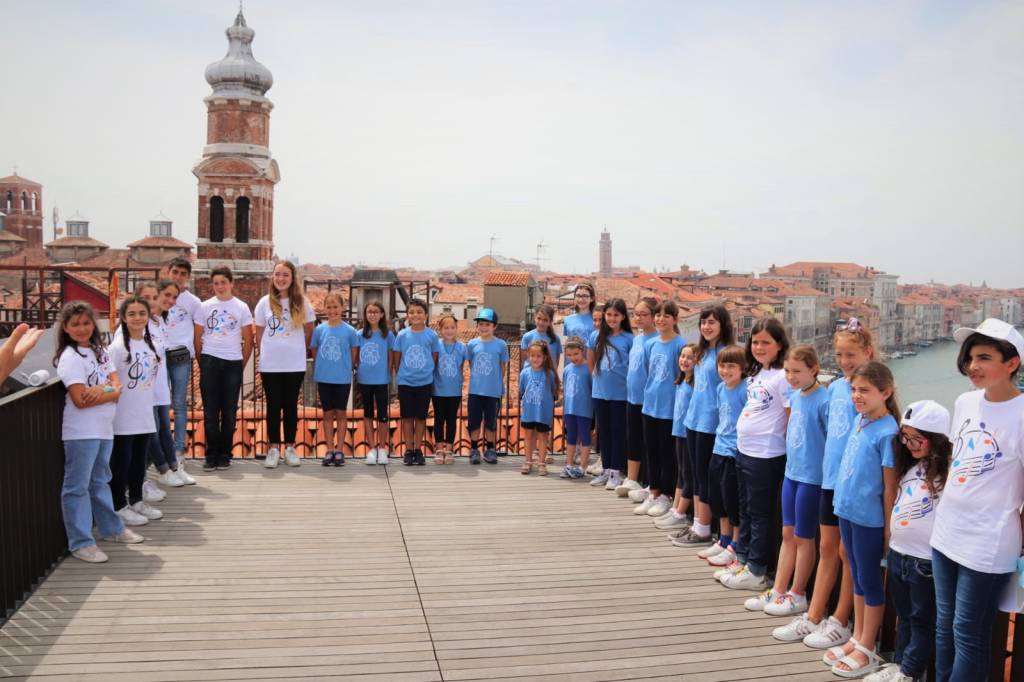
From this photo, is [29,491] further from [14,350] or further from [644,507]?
[644,507]

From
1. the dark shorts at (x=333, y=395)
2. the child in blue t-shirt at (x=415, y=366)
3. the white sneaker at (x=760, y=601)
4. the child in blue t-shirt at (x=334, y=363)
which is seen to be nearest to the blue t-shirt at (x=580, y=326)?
the child in blue t-shirt at (x=415, y=366)

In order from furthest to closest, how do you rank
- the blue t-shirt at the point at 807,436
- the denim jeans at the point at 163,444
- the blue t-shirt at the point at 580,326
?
the blue t-shirt at the point at 580,326
the denim jeans at the point at 163,444
the blue t-shirt at the point at 807,436

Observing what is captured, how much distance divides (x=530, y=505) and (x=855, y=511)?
321 centimetres

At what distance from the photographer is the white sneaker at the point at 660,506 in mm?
6512

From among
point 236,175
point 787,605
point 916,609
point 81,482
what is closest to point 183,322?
point 81,482

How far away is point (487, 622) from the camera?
4.51 m

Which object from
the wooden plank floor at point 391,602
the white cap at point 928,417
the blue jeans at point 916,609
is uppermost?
the white cap at point 928,417

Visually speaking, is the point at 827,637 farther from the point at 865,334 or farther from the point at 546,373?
the point at 546,373

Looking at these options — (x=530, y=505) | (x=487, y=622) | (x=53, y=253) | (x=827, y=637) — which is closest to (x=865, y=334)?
(x=827, y=637)

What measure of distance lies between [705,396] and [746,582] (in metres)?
1.28

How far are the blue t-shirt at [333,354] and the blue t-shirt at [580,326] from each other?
2.08 meters

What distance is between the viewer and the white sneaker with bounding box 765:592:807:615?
4.68 metres

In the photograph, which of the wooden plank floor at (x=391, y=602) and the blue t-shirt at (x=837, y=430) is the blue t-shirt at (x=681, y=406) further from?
the blue t-shirt at (x=837, y=430)

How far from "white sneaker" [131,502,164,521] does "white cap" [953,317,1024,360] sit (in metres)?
5.47
